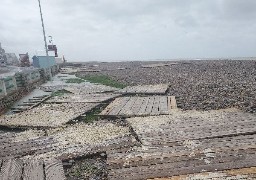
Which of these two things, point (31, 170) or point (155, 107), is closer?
point (31, 170)

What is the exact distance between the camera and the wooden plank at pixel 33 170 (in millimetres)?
6047

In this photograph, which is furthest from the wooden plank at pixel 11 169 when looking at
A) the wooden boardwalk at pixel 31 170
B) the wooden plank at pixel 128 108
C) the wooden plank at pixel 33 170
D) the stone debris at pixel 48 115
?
the wooden plank at pixel 128 108

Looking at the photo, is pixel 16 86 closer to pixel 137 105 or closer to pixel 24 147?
pixel 137 105

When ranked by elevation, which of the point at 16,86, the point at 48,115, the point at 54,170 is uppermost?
the point at 16,86

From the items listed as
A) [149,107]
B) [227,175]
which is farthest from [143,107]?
[227,175]

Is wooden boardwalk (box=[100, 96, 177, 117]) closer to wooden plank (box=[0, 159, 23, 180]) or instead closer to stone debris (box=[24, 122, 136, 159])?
stone debris (box=[24, 122, 136, 159])

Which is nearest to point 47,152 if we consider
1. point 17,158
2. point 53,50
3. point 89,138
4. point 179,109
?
point 17,158

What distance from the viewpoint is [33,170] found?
639cm

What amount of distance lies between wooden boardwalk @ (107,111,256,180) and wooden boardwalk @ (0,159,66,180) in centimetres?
116

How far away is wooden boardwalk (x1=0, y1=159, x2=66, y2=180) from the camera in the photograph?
6078 millimetres

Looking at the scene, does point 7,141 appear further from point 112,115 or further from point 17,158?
point 112,115

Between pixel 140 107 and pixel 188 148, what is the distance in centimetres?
614

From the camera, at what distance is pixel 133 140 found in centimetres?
814

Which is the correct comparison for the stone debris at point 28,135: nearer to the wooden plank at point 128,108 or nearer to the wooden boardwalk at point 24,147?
the wooden boardwalk at point 24,147
